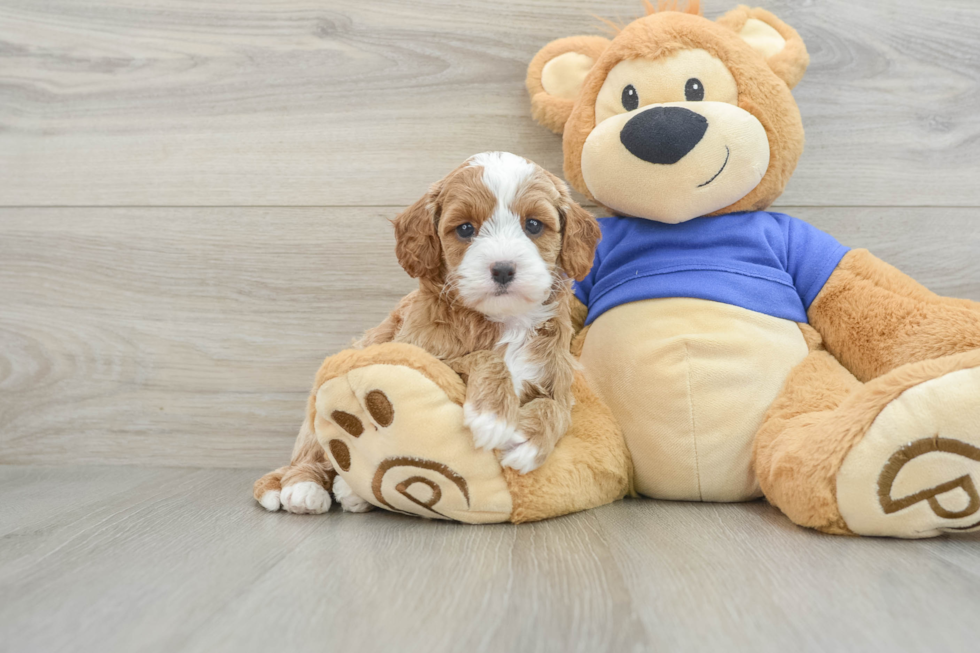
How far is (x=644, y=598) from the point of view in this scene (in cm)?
65

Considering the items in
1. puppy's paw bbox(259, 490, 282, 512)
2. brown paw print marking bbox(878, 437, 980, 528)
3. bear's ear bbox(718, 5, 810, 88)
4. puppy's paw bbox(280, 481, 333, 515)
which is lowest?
puppy's paw bbox(259, 490, 282, 512)

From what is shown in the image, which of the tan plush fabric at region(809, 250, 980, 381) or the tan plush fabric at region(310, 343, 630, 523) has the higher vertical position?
the tan plush fabric at region(809, 250, 980, 381)

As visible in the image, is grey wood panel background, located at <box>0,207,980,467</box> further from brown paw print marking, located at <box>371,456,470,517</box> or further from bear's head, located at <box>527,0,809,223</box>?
brown paw print marking, located at <box>371,456,470,517</box>

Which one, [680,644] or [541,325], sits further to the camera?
[541,325]

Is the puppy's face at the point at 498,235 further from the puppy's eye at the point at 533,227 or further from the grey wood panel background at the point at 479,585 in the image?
the grey wood panel background at the point at 479,585

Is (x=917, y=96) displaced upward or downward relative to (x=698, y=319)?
upward

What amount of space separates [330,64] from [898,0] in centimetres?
109

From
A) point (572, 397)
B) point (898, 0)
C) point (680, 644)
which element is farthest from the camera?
point (898, 0)

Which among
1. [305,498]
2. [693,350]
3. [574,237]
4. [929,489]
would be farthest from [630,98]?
[305,498]

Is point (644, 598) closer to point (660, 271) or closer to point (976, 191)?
point (660, 271)

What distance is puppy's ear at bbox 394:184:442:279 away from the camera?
0.91 metres

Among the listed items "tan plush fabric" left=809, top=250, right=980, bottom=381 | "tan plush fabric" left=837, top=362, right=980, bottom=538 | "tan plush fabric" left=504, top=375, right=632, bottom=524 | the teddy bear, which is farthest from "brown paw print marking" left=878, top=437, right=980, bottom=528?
→ "tan plush fabric" left=504, top=375, right=632, bottom=524

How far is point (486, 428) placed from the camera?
0.83 meters

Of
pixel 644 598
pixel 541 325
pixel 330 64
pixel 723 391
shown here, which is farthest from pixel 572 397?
pixel 330 64
